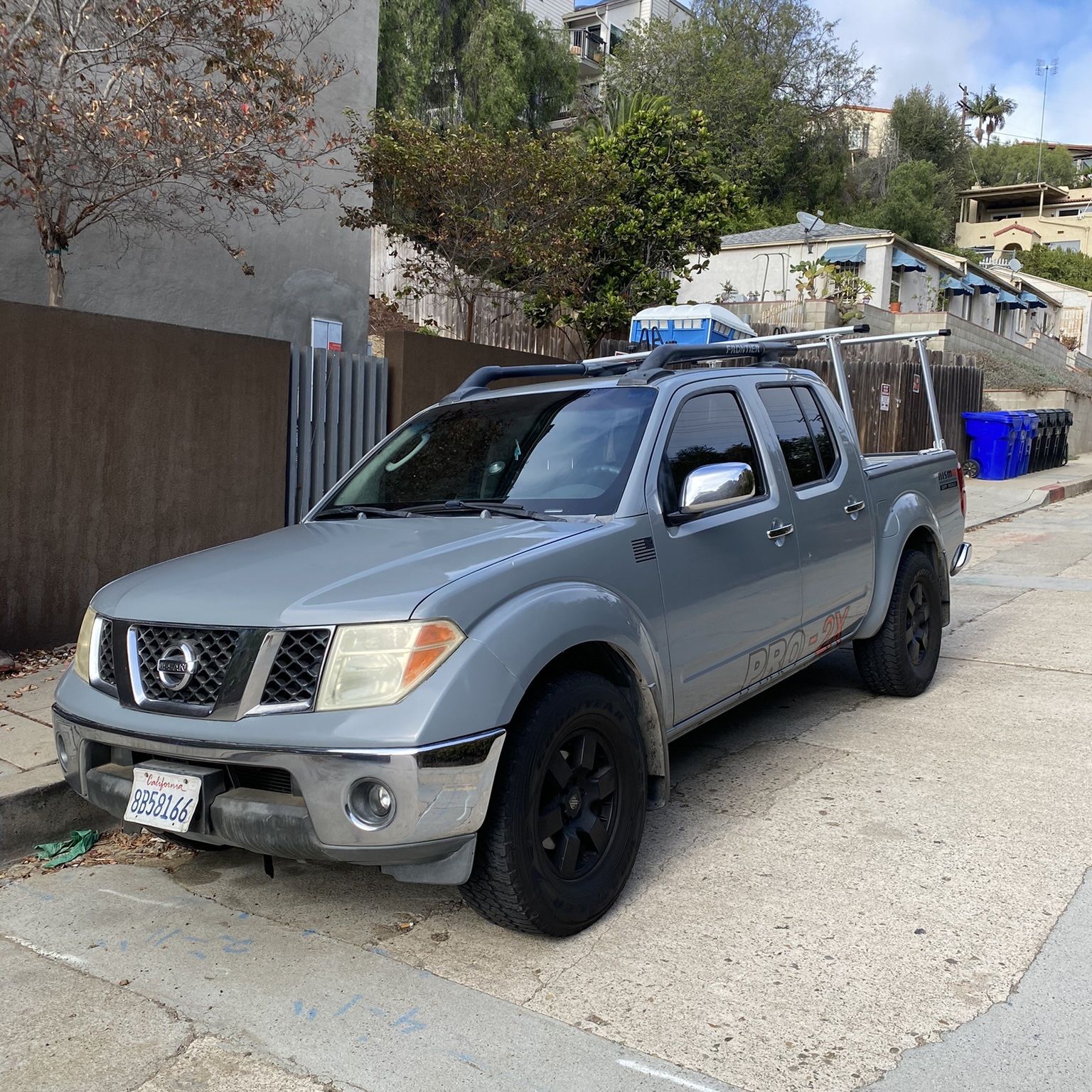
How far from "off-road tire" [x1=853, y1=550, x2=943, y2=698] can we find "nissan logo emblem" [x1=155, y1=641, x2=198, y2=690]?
3.88 m

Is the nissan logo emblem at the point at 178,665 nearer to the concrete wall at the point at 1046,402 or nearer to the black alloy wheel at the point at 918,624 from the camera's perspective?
the black alloy wheel at the point at 918,624

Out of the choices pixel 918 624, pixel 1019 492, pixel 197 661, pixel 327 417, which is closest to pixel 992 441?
pixel 1019 492

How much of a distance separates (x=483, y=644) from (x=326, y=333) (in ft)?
31.3

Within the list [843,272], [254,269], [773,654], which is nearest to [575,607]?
[773,654]

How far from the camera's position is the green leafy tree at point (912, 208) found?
5056 cm

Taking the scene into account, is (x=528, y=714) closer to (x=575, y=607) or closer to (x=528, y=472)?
(x=575, y=607)

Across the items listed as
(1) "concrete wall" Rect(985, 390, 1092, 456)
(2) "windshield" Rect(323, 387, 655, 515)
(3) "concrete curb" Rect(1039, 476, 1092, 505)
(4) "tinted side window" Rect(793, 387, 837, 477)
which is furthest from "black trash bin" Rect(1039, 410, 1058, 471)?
(2) "windshield" Rect(323, 387, 655, 515)

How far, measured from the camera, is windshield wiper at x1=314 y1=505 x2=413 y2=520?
4.38 metres

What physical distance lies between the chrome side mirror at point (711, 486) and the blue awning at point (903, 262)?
101ft

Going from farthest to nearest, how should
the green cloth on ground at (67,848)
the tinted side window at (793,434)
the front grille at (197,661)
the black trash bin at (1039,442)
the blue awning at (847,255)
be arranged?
1. the blue awning at (847,255)
2. the black trash bin at (1039,442)
3. the tinted side window at (793,434)
4. the green cloth on ground at (67,848)
5. the front grille at (197,661)

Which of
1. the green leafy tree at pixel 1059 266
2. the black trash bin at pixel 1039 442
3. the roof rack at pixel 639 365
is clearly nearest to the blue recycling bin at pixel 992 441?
the black trash bin at pixel 1039 442

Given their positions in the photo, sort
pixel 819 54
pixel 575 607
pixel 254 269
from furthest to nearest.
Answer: pixel 819 54 < pixel 254 269 < pixel 575 607

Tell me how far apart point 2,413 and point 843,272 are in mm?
27072

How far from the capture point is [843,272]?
2994 cm
